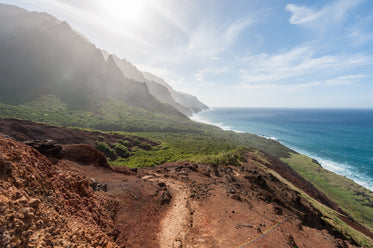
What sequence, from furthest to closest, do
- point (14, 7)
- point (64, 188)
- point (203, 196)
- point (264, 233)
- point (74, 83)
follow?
1. point (14, 7)
2. point (74, 83)
3. point (203, 196)
4. point (264, 233)
5. point (64, 188)

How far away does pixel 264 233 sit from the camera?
10750 mm

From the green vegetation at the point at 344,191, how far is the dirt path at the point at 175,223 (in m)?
37.3

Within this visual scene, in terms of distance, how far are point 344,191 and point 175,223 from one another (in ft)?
170

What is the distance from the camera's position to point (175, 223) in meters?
11.9

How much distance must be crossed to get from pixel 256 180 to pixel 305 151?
72.6 m

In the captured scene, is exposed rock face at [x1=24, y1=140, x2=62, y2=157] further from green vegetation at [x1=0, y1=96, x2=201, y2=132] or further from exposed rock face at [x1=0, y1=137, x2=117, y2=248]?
green vegetation at [x1=0, y1=96, x2=201, y2=132]

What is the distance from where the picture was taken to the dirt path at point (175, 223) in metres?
10.0

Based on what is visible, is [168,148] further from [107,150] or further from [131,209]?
[131,209]

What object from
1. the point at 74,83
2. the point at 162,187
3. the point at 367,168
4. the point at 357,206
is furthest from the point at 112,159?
the point at 74,83

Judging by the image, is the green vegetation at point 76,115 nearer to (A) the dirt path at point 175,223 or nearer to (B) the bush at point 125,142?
(B) the bush at point 125,142

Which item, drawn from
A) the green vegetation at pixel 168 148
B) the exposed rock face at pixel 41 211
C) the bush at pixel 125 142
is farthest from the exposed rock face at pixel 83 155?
the bush at pixel 125 142

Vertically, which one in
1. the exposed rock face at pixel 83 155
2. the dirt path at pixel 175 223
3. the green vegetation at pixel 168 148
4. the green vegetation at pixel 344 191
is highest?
the exposed rock face at pixel 83 155

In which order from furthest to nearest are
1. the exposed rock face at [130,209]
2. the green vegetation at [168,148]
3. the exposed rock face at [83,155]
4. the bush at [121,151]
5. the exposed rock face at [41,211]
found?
1. the bush at [121,151]
2. the green vegetation at [168,148]
3. the exposed rock face at [83,155]
4. the exposed rock face at [130,209]
5. the exposed rock face at [41,211]

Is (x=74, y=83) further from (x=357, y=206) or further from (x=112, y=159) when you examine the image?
(x=357, y=206)
